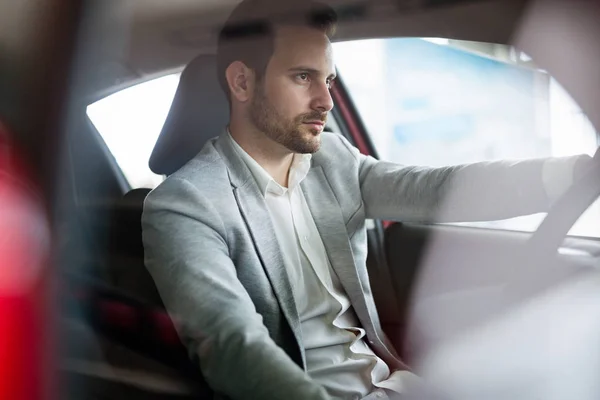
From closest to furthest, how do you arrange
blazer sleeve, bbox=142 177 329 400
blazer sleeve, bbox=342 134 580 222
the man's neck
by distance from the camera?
1. blazer sleeve, bbox=142 177 329 400
2. the man's neck
3. blazer sleeve, bbox=342 134 580 222

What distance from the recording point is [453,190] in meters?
1.25

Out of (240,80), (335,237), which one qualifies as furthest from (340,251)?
(240,80)

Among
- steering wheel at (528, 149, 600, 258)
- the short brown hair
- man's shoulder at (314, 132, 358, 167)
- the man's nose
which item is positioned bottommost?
steering wheel at (528, 149, 600, 258)

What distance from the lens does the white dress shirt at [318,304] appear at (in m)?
1.09

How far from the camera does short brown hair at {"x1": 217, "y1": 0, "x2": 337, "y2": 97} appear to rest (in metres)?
1.02

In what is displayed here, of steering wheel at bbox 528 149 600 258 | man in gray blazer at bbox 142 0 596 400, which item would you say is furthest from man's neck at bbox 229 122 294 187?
steering wheel at bbox 528 149 600 258

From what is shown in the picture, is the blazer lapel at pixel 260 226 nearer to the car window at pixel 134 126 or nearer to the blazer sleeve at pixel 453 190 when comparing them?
the car window at pixel 134 126

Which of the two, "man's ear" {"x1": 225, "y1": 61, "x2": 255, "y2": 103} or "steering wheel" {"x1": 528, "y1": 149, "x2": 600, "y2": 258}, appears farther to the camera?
"steering wheel" {"x1": 528, "y1": 149, "x2": 600, "y2": 258}

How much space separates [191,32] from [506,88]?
0.56m

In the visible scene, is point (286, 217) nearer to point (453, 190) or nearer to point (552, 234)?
point (453, 190)

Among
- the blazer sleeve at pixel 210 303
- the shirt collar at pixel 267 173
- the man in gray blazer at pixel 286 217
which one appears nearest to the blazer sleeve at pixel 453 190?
the man in gray blazer at pixel 286 217

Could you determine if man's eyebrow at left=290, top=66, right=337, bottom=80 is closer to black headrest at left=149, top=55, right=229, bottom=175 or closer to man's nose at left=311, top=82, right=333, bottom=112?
man's nose at left=311, top=82, right=333, bottom=112

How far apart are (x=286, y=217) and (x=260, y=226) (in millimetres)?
67

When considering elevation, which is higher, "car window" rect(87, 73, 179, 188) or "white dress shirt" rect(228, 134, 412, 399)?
"car window" rect(87, 73, 179, 188)
